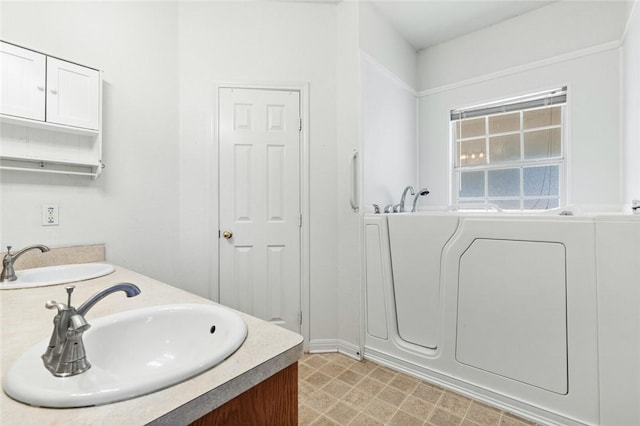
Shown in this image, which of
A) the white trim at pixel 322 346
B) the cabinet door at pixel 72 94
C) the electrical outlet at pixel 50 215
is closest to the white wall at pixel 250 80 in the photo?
the white trim at pixel 322 346

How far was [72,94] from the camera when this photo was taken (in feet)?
5.01

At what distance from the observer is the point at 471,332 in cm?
166

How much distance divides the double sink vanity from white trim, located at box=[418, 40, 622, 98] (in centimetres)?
284

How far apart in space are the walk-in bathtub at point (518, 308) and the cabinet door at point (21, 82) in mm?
1946

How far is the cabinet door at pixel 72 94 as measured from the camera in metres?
1.45

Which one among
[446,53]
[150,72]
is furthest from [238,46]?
Result: [446,53]

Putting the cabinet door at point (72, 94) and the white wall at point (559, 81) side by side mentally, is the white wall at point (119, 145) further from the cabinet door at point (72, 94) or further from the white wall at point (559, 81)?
the white wall at point (559, 81)

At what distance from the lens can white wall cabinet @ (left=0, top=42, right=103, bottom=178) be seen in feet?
4.40

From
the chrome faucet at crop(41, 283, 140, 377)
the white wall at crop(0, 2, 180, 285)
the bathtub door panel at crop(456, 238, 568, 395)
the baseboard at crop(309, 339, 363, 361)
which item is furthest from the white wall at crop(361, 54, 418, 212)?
the chrome faucet at crop(41, 283, 140, 377)

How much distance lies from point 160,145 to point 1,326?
1467 millimetres

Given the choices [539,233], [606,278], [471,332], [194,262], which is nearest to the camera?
[606,278]

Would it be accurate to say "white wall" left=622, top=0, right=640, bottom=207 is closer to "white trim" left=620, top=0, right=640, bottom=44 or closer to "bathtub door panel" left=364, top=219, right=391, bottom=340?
"white trim" left=620, top=0, right=640, bottom=44

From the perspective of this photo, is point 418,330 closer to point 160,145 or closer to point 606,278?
point 606,278

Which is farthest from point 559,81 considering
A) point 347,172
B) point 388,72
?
point 347,172
